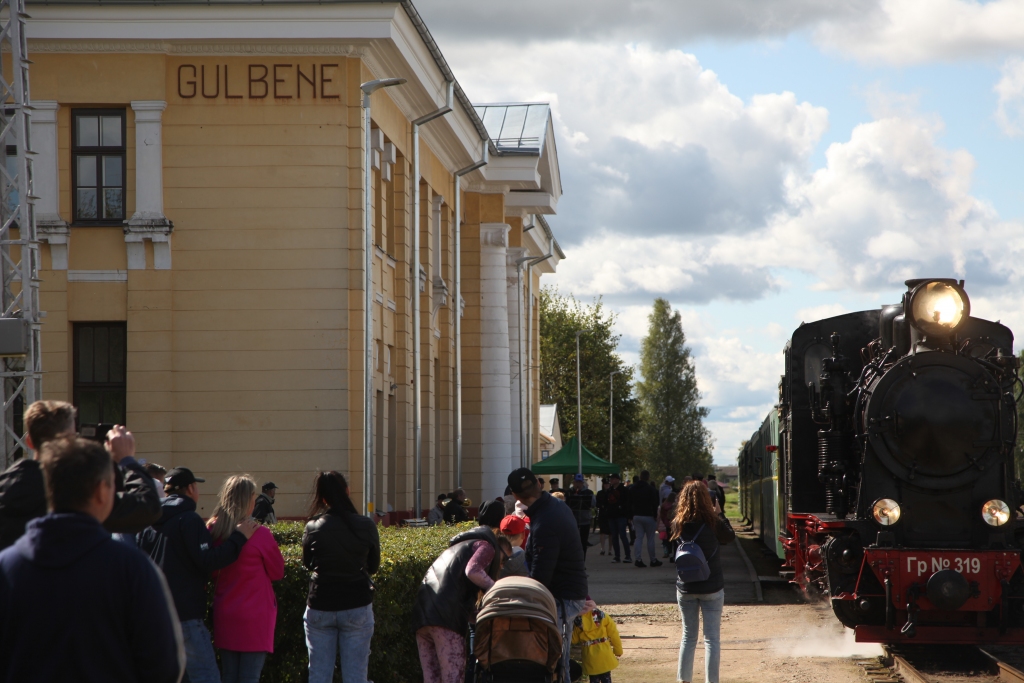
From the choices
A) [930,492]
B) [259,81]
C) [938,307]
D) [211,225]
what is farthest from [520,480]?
[259,81]

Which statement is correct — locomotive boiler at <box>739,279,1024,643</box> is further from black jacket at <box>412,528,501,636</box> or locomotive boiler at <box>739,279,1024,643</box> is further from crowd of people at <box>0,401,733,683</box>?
black jacket at <box>412,528,501,636</box>

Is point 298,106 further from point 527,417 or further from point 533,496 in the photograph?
point 527,417

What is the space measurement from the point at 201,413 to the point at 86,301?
2.38 m

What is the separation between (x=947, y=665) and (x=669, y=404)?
10532cm

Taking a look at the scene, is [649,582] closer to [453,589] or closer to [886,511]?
[886,511]

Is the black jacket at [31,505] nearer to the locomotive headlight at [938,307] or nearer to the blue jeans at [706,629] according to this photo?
the blue jeans at [706,629]

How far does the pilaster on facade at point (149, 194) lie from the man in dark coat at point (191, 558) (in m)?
12.9

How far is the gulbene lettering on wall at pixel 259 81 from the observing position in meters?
19.6

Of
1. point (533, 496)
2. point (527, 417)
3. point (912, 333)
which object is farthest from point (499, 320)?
point (533, 496)

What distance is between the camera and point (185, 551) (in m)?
6.98

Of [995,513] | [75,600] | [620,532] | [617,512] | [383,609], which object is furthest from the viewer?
[617,512]

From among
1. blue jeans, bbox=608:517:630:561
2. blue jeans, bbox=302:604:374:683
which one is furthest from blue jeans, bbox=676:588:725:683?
blue jeans, bbox=608:517:630:561

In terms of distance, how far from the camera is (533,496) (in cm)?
858

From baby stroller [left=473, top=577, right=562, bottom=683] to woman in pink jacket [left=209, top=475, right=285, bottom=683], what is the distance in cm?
123
